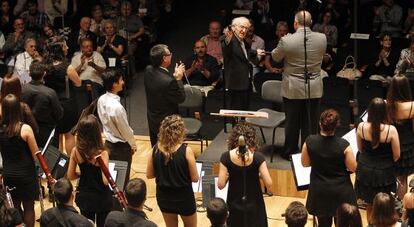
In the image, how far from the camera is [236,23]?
8344 mm

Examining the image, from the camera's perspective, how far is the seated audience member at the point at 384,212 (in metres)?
5.30

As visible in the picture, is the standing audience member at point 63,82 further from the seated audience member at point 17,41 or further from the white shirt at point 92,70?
the seated audience member at point 17,41

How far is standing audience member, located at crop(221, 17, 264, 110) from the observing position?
8.39m

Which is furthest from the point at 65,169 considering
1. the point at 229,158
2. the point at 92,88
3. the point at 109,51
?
the point at 109,51

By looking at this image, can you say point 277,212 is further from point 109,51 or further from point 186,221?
point 109,51

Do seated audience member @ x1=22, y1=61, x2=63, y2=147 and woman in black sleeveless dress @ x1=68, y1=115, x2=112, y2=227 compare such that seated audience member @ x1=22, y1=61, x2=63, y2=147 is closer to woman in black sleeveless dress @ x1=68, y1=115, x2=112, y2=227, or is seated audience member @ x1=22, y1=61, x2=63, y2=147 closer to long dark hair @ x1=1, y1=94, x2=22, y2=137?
long dark hair @ x1=1, y1=94, x2=22, y2=137

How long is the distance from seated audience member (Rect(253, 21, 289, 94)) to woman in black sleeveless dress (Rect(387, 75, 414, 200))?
3237mm

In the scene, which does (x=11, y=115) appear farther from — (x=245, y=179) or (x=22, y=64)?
(x=22, y=64)

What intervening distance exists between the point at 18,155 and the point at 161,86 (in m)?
1.65

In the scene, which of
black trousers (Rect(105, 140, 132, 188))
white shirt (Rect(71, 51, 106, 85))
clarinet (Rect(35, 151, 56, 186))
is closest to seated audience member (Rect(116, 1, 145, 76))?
white shirt (Rect(71, 51, 106, 85))

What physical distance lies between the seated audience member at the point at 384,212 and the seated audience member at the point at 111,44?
663cm

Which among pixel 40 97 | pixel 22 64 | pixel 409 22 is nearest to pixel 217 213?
pixel 40 97

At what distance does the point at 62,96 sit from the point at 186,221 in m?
2.64

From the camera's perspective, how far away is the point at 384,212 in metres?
5.31
